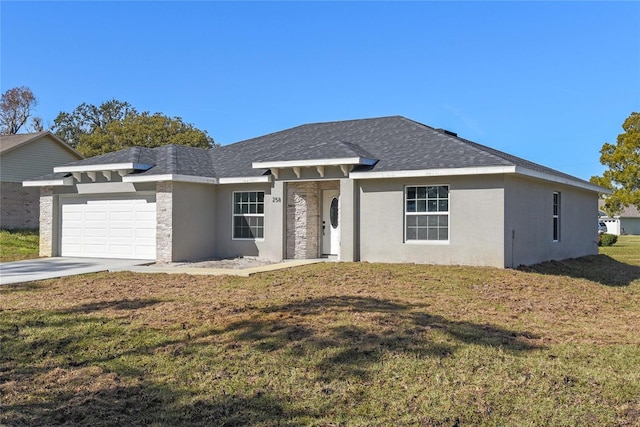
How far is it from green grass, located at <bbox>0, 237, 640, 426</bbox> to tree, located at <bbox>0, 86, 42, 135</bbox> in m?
45.7

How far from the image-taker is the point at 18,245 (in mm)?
23500

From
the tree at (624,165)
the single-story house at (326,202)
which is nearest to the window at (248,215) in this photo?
the single-story house at (326,202)

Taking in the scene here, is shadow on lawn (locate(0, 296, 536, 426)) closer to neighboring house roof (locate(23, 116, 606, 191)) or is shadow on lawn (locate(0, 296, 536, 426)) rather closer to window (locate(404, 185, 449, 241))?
window (locate(404, 185, 449, 241))

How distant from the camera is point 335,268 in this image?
1378 cm

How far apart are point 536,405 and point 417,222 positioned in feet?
33.0

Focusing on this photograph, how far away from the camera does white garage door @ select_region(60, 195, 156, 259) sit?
1741 cm

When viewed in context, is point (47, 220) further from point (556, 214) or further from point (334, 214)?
point (556, 214)

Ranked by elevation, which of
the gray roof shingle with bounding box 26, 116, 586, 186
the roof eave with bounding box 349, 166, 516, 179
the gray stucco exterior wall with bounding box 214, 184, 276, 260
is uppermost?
the gray roof shingle with bounding box 26, 116, 586, 186

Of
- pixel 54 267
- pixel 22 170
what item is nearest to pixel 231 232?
pixel 54 267

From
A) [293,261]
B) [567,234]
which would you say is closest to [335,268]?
[293,261]

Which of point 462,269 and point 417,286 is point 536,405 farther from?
point 462,269

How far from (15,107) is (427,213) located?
48.2m

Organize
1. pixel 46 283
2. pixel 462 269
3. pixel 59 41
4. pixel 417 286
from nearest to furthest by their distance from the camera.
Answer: pixel 417 286 → pixel 46 283 → pixel 462 269 → pixel 59 41

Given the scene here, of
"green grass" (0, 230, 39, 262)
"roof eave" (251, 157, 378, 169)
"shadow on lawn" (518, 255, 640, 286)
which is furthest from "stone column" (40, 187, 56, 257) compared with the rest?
"shadow on lawn" (518, 255, 640, 286)
